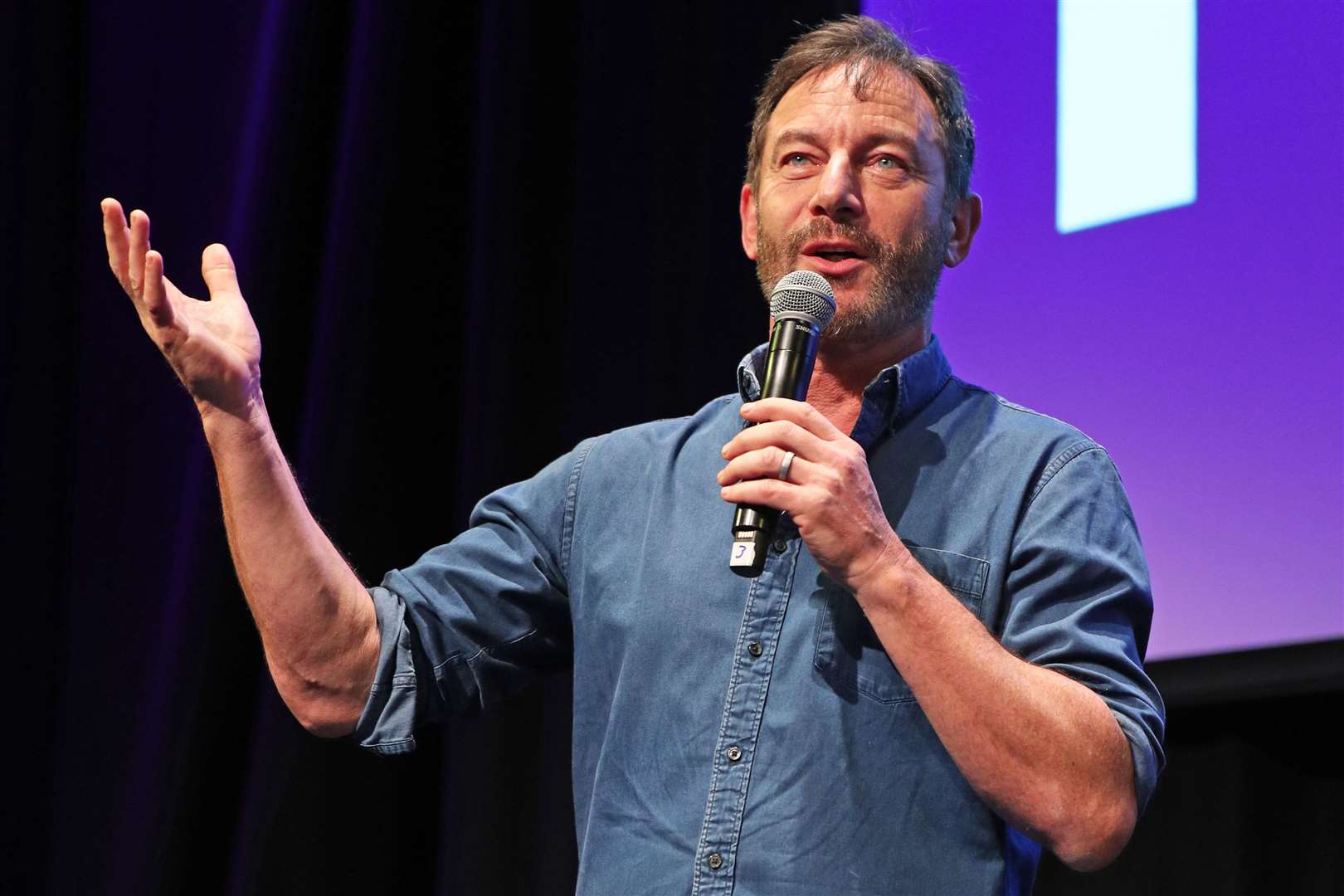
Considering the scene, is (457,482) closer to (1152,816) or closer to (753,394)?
(753,394)

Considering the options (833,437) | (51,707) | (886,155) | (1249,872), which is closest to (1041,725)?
(833,437)

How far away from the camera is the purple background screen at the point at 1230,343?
1.91 m

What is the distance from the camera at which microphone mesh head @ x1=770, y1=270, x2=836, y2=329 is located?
1.41 metres

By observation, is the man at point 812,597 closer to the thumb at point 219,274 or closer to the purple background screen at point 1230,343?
the thumb at point 219,274

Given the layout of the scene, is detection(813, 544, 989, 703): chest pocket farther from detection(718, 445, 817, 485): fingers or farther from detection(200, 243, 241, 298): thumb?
detection(200, 243, 241, 298): thumb

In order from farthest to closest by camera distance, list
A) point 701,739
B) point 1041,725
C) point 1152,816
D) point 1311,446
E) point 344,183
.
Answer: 1. point 344,183
2. point 1152,816
3. point 1311,446
4. point 701,739
5. point 1041,725

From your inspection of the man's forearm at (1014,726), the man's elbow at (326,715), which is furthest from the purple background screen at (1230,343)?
the man's elbow at (326,715)

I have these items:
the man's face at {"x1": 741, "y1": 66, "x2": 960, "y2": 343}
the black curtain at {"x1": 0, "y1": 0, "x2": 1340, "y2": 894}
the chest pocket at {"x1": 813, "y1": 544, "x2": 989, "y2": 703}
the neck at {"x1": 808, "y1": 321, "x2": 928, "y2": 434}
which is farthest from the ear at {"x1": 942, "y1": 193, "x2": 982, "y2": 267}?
the black curtain at {"x1": 0, "y1": 0, "x2": 1340, "y2": 894}

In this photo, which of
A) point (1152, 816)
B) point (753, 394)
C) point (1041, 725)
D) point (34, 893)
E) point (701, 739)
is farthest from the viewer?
point (34, 893)

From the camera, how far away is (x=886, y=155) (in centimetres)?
173

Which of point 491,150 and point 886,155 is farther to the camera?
point 491,150

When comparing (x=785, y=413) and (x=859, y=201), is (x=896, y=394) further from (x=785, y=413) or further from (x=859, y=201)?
(x=785, y=413)

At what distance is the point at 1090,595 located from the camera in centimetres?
139

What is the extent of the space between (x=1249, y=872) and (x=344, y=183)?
74.5 inches
